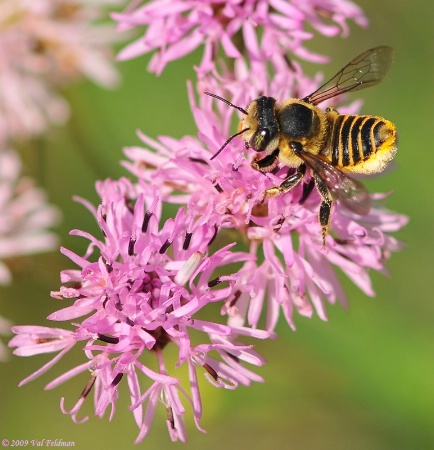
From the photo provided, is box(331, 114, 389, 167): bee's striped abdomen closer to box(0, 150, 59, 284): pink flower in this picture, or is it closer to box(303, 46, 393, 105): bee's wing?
box(303, 46, 393, 105): bee's wing

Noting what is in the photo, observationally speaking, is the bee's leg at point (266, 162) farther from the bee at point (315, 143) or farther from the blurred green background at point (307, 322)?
the blurred green background at point (307, 322)

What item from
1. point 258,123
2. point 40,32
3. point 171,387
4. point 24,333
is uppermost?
point 40,32

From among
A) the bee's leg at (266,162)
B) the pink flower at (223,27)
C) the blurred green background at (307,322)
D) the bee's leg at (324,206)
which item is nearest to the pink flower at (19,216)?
the blurred green background at (307,322)

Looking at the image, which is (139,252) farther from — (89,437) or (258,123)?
(89,437)

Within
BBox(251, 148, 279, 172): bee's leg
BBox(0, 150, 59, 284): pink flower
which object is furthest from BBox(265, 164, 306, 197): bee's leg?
BBox(0, 150, 59, 284): pink flower

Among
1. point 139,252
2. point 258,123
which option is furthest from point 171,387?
point 258,123
